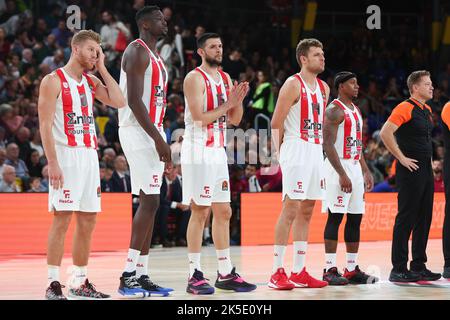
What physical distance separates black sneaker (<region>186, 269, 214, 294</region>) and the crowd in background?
23.8ft

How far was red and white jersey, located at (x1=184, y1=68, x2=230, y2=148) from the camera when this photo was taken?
29.6 feet

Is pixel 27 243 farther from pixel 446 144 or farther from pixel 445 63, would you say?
pixel 445 63

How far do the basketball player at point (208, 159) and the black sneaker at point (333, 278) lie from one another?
1.23 meters

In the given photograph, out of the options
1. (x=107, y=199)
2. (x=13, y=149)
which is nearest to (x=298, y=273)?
(x=107, y=199)

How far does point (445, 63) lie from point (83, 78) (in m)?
19.6

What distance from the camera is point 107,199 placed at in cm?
1538

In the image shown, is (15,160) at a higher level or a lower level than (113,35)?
lower

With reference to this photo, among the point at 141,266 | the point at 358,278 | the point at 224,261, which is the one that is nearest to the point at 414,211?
the point at 358,278

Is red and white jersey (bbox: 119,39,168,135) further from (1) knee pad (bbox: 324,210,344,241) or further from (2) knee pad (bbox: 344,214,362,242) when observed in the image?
(2) knee pad (bbox: 344,214,362,242)

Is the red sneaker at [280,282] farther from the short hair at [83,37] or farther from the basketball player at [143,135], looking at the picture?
the short hair at [83,37]

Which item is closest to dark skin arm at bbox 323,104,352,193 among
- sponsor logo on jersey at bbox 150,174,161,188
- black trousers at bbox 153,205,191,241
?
sponsor logo on jersey at bbox 150,174,161,188

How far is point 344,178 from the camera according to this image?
10.0m

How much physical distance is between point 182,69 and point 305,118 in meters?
11.3

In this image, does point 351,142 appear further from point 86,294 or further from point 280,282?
point 86,294
